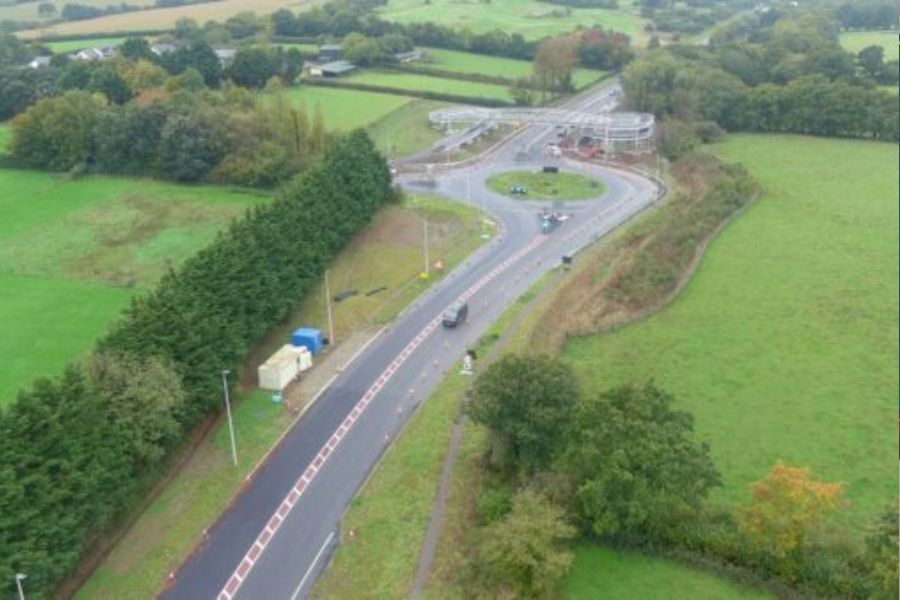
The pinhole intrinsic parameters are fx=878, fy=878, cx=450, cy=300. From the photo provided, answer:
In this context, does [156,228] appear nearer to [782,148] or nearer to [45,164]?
[45,164]

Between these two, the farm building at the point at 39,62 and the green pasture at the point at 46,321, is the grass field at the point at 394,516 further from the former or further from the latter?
the farm building at the point at 39,62

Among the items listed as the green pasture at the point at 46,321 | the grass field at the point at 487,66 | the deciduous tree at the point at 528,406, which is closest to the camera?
the deciduous tree at the point at 528,406

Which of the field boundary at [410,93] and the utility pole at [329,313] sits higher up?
the field boundary at [410,93]

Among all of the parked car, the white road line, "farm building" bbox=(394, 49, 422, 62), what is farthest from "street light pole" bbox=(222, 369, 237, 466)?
"farm building" bbox=(394, 49, 422, 62)

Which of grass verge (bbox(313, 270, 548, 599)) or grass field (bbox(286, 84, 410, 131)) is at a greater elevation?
grass field (bbox(286, 84, 410, 131))

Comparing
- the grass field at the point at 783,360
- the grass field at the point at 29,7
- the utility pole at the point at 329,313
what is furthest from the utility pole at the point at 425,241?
the grass field at the point at 29,7

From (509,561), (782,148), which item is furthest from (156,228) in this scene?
(782,148)

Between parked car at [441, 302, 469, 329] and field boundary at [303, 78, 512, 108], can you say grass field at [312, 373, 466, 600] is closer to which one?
parked car at [441, 302, 469, 329]
